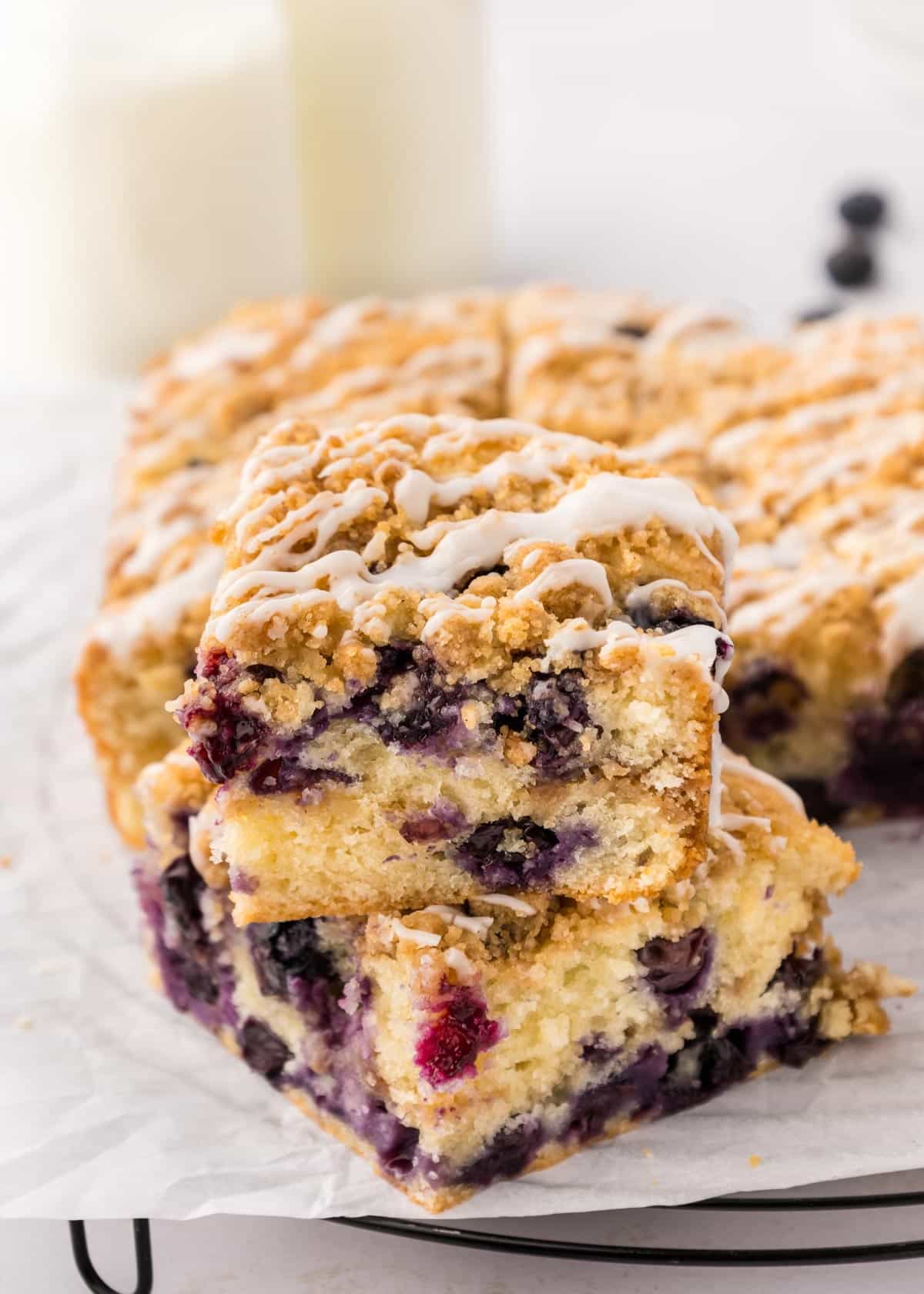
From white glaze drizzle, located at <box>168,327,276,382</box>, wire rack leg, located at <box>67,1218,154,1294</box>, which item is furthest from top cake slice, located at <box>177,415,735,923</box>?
white glaze drizzle, located at <box>168,327,276,382</box>

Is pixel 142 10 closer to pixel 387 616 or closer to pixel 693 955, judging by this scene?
pixel 387 616

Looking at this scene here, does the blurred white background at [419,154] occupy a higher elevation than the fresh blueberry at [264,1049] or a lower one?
higher

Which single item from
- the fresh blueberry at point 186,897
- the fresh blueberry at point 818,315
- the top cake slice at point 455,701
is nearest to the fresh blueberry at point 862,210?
the fresh blueberry at point 818,315

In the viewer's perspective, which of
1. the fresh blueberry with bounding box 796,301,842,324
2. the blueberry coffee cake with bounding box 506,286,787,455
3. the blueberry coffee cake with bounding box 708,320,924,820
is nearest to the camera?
the blueberry coffee cake with bounding box 708,320,924,820

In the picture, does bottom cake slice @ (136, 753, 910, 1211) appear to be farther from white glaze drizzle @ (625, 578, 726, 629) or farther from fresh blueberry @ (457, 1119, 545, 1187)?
white glaze drizzle @ (625, 578, 726, 629)

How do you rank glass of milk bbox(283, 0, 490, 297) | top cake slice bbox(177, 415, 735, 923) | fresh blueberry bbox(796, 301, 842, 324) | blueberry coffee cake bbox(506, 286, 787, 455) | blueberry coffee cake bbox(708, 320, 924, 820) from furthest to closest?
1. glass of milk bbox(283, 0, 490, 297)
2. fresh blueberry bbox(796, 301, 842, 324)
3. blueberry coffee cake bbox(506, 286, 787, 455)
4. blueberry coffee cake bbox(708, 320, 924, 820)
5. top cake slice bbox(177, 415, 735, 923)

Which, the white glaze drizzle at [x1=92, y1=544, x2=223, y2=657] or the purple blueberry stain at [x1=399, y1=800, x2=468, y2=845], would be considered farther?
the white glaze drizzle at [x1=92, y1=544, x2=223, y2=657]

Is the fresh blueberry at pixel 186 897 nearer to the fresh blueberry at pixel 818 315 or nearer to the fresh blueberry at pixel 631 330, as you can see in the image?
the fresh blueberry at pixel 631 330

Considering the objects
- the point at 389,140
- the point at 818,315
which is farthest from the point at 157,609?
the point at 389,140
